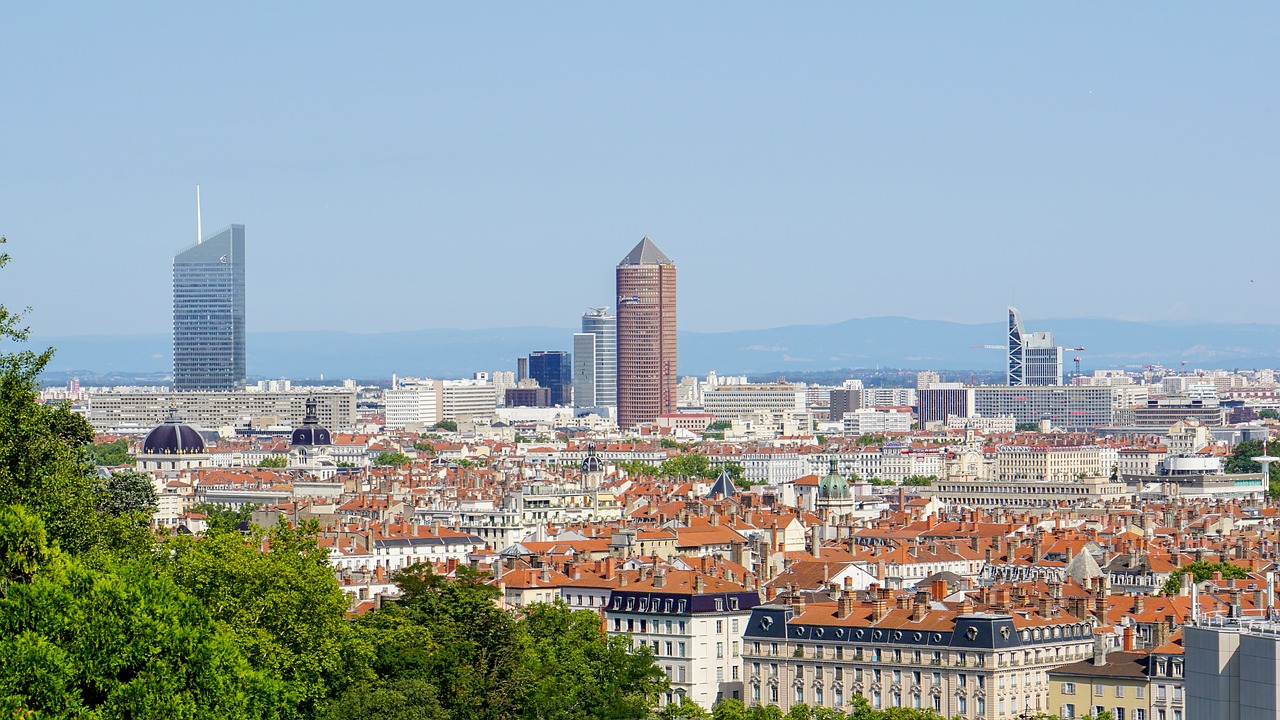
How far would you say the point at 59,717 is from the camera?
27.1 m

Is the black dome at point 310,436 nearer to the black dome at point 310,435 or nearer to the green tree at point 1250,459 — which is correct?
the black dome at point 310,435

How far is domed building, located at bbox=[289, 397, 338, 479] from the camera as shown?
174m

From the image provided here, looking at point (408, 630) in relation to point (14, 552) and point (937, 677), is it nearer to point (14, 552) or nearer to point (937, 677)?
point (937, 677)

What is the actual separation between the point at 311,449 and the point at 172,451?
14.3 m

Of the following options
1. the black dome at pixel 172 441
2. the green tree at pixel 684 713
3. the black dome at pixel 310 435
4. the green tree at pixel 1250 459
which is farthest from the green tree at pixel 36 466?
the black dome at pixel 310 435

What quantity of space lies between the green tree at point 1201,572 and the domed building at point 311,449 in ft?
331

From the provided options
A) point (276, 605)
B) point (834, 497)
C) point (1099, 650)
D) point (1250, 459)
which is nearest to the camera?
point (276, 605)

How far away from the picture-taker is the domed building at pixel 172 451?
169 metres

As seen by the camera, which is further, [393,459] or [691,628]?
[393,459]

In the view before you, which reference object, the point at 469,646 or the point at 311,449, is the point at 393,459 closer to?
the point at 311,449

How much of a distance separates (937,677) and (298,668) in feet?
54.4

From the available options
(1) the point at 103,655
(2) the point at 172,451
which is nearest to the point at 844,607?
(1) the point at 103,655

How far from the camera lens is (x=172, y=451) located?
172m

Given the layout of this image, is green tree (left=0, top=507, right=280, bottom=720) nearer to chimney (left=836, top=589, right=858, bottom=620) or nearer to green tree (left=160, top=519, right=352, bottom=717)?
green tree (left=160, top=519, right=352, bottom=717)
